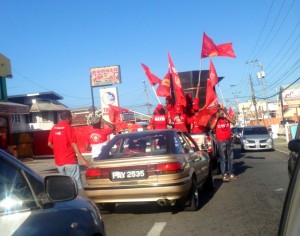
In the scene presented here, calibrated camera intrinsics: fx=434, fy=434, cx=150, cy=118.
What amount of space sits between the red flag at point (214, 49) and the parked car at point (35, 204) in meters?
14.1

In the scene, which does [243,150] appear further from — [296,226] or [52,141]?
[296,226]

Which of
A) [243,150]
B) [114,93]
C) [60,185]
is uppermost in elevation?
[114,93]

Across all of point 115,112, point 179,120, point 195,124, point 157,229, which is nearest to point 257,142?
point 115,112

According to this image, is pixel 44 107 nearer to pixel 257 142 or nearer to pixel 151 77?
pixel 257 142

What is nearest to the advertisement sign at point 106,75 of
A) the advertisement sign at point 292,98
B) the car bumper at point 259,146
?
the car bumper at point 259,146

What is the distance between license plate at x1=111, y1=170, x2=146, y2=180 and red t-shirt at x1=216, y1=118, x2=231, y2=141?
4907mm

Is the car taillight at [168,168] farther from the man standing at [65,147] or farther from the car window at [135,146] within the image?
the man standing at [65,147]

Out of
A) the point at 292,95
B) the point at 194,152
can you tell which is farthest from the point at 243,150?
the point at 292,95

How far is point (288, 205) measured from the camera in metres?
2.10

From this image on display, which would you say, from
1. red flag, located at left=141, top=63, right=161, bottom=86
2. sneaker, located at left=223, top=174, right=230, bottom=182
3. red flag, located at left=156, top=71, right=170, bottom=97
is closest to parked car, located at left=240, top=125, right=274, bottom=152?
red flag, located at left=141, top=63, right=161, bottom=86

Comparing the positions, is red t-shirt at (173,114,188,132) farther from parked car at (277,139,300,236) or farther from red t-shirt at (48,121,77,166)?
parked car at (277,139,300,236)

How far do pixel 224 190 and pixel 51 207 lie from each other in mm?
7373

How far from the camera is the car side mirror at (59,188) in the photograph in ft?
9.20

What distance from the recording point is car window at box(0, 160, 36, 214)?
2494 millimetres
